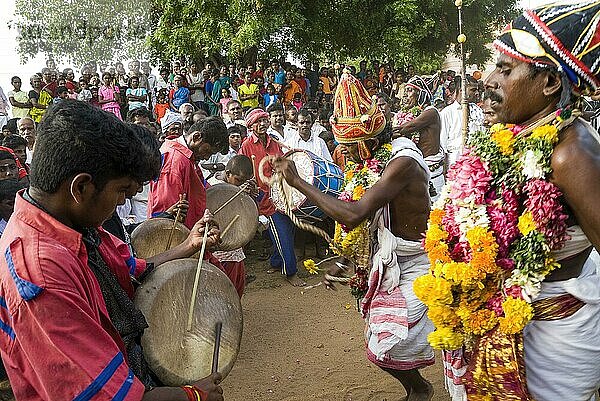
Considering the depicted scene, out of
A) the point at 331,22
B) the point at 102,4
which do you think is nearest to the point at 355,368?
the point at 331,22

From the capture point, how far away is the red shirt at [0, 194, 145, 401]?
1475 mm

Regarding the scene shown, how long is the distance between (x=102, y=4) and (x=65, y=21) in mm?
3993

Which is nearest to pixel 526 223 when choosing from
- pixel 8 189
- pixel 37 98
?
pixel 8 189

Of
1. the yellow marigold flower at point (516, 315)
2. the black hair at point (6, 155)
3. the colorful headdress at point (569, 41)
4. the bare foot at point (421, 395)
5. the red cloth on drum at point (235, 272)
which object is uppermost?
the colorful headdress at point (569, 41)

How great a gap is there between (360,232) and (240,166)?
2548 millimetres

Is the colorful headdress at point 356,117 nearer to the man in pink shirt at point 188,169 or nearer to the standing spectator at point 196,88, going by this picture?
the man in pink shirt at point 188,169

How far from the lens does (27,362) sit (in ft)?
5.07

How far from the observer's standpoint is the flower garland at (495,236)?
205 centimetres

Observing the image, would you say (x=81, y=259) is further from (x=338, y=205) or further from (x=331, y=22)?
(x=331, y=22)

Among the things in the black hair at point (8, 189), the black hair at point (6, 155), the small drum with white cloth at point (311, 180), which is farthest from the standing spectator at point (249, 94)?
the black hair at point (8, 189)

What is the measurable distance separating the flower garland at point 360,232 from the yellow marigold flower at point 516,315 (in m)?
1.43

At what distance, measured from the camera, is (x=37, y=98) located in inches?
512

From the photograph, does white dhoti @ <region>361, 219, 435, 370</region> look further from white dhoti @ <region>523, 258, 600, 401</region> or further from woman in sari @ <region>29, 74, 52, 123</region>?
woman in sari @ <region>29, 74, 52, 123</region>

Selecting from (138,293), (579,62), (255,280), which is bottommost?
(255,280)
